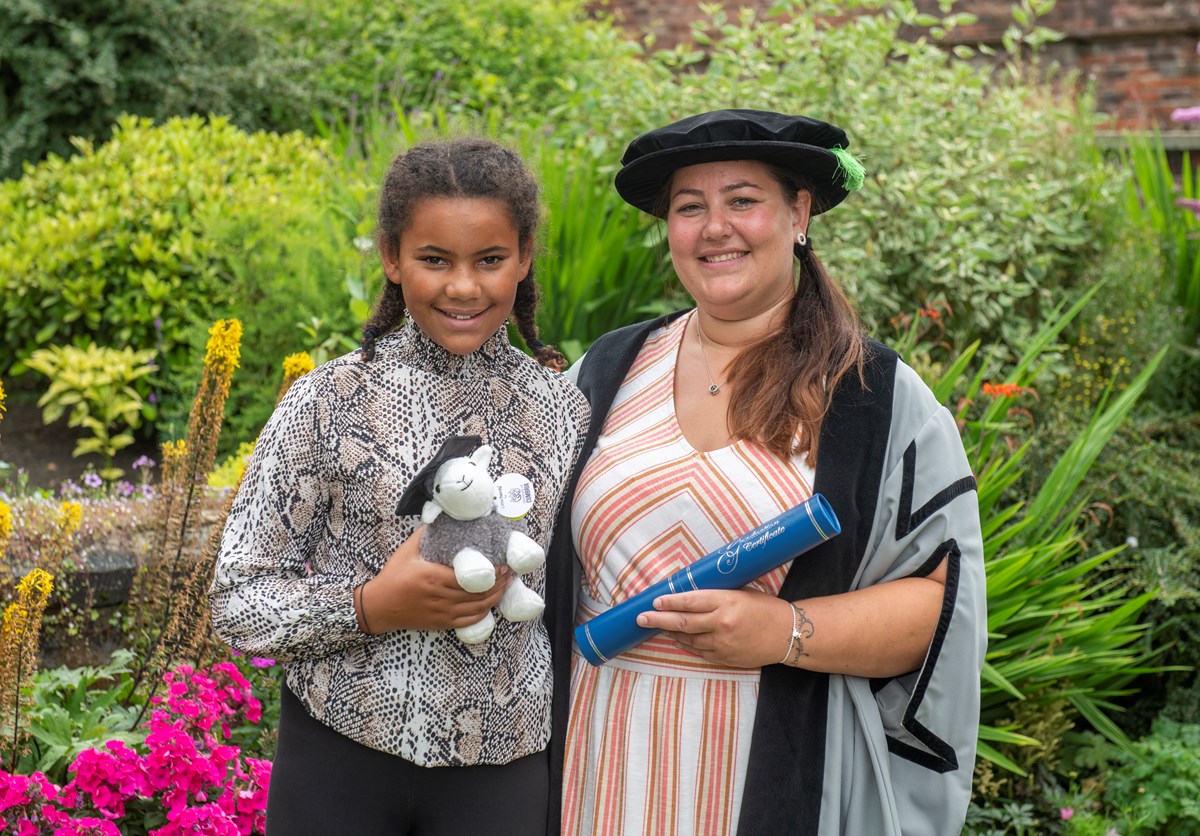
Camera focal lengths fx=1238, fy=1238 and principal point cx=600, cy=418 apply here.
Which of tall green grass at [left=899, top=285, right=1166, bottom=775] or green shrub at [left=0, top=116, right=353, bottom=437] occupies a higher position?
green shrub at [left=0, top=116, right=353, bottom=437]

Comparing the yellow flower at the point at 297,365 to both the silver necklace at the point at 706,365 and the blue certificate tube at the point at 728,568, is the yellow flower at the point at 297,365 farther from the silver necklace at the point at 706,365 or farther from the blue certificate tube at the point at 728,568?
the blue certificate tube at the point at 728,568

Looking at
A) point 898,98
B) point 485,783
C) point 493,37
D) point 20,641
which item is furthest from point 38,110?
point 485,783

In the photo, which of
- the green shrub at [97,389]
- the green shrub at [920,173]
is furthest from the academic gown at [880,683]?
the green shrub at [97,389]

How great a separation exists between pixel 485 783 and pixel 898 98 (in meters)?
4.31

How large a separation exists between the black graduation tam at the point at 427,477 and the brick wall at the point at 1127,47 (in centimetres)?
698

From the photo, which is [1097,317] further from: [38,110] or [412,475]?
[38,110]

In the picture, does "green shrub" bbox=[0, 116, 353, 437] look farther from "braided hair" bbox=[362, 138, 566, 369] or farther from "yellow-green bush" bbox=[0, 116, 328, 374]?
"braided hair" bbox=[362, 138, 566, 369]

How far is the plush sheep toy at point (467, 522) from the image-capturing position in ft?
5.76

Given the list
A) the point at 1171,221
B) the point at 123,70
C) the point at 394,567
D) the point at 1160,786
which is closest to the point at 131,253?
the point at 123,70

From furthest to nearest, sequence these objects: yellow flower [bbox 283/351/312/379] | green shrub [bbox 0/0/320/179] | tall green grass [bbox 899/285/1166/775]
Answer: green shrub [bbox 0/0/320/179], tall green grass [bbox 899/285/1166/775], yellow flower [bbox 283/351/312/379]

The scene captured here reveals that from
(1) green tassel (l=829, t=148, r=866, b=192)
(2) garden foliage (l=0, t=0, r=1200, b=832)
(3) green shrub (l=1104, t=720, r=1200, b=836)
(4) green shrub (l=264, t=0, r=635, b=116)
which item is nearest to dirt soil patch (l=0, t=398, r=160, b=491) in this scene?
(2) garden foliage (l=0, t=0, r=1200, b=832)

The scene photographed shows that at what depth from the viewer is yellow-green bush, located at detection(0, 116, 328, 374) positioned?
523cm

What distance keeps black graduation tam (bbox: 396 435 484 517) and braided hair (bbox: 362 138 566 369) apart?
0.26 metres

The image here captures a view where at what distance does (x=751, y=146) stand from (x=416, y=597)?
1.01 meters
